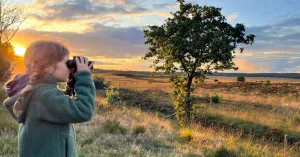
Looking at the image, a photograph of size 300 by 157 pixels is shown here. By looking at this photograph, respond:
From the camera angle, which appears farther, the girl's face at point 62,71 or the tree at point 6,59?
the tree at point 6,59

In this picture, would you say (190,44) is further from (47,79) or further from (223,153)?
(47,79)

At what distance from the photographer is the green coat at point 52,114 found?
2.42m

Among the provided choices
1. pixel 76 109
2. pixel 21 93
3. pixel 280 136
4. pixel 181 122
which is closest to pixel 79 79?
pixel 76 109

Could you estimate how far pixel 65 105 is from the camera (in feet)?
7.89

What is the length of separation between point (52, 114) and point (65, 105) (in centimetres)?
12

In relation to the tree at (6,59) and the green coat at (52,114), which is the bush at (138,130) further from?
the tree at (6,59)

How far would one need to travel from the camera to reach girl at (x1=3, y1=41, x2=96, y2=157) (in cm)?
243

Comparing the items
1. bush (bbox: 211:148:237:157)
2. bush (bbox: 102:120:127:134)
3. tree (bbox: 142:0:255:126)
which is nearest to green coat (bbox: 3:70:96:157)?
bush (bbox: 211:148:237:157)

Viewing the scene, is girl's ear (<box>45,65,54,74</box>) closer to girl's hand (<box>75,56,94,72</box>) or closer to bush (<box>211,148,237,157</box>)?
girl's hand (<box>75,56,94,72</box>)

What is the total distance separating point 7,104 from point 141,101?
82.5ft

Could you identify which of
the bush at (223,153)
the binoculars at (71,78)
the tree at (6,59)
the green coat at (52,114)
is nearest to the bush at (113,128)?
the bush at (223,153)

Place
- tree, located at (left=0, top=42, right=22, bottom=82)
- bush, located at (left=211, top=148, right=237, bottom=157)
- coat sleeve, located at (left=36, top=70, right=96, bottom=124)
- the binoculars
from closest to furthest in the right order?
1. coat sleeve, located at (left=36, top=70, right=96, bottom=124)
2. the binoculars
3. bush, located at (left=211, top=148, right=237, bottom=157)
4. tree, located at (left=0, top=42, right=22, bottom=82)

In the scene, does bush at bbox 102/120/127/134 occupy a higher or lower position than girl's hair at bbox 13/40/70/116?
lower

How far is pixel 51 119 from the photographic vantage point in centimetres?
244
